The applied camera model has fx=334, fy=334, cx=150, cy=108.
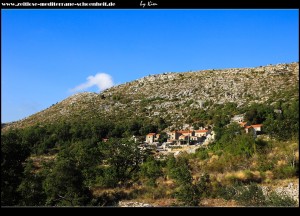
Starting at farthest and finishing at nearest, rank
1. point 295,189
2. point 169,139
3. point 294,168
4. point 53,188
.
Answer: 1. point 169,139
2. point 294,168
3. point 295,189
4. point 53,188

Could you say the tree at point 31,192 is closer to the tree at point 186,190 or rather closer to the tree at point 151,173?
the tree at point 186,190

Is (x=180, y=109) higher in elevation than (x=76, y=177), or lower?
higher

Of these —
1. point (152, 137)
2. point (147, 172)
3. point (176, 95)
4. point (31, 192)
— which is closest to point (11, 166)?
point (31, 192)

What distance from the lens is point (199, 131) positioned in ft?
104

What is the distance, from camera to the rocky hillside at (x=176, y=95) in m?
37.9

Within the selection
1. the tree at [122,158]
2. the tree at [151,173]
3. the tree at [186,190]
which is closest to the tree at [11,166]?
the tree at [186,190]

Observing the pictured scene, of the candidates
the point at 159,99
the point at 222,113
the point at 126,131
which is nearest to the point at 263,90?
the point at 222,113

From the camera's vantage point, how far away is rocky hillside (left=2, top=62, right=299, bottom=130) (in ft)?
124

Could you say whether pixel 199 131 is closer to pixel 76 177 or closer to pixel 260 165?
pixel 260 165

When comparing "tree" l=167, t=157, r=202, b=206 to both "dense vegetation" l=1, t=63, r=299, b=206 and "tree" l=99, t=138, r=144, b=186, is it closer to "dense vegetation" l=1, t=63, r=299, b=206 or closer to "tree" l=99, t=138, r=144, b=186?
"dense vegetation" l=1, t=63, r=299, b=206

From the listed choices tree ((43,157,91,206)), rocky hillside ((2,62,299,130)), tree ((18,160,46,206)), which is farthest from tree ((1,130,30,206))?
rocky hillside ((2,62,299,130))

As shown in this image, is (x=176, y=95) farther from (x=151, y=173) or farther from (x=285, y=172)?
(x=285, y=172)

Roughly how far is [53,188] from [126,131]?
68.5 feet

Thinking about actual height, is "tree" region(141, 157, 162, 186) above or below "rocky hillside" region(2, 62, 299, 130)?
below
